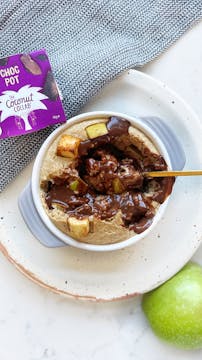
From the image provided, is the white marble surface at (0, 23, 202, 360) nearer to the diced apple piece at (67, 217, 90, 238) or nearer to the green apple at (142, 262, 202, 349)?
the green apple at (142, 262, 202, 349)

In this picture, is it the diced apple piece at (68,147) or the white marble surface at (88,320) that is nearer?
the diced apple piece at (68,147)

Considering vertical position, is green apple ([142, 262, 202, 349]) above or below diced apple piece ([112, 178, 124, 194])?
below

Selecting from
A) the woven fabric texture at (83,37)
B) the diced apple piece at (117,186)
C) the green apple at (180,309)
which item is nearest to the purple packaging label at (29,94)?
the woven fabric texture at (83,37)

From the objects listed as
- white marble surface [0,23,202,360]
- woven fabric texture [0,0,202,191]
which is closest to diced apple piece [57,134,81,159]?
woven fabric texture [0,0,202,191]

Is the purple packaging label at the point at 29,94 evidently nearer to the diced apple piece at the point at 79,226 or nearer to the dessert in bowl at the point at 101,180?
the dessert in bowl at the point at 101,180

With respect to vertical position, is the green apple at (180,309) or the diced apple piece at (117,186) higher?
the diced apple piece at (117,186)

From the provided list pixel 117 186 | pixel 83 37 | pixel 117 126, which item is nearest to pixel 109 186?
pixel 117 186

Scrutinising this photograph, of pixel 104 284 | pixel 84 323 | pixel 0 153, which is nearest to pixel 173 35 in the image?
pixel 0 153
